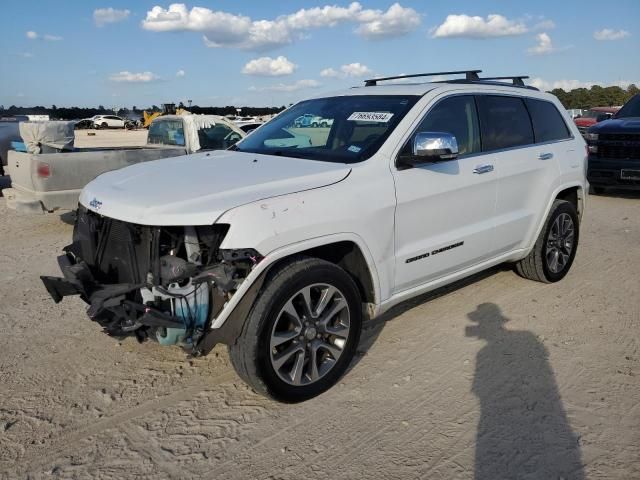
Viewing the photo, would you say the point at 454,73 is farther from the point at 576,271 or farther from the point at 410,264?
the point at 576,271

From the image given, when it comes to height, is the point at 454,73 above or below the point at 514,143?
above

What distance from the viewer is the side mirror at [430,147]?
11.8 feet

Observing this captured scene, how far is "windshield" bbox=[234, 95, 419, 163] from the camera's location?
3.88 meters

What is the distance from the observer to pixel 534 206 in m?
5.04

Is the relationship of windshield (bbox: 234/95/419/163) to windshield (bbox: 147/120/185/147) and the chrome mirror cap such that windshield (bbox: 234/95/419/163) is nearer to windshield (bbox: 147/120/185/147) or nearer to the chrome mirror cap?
the chrome mirror cap

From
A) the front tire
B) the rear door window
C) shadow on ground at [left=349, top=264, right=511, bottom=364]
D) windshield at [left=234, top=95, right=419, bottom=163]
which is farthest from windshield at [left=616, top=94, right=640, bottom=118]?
the front tire

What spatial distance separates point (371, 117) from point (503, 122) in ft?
4.57

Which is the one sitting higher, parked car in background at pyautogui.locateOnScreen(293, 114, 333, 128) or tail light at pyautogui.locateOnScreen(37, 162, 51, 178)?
parked car in background at pyautogui.locateOnScreen(293, 114, 333, 128)

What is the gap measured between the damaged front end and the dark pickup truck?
9352 millimetres

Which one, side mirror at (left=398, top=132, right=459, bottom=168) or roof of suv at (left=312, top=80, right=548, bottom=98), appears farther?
roof of suv at (left=312, top=80, right=548, bottom=98)

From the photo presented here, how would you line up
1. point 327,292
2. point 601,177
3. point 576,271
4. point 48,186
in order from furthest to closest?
1. point 601,177
2. point 48,186
3. point 576,271
4. point 327,292

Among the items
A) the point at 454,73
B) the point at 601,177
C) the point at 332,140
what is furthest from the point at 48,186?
the point at 601,177

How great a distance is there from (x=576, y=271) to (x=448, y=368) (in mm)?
2954

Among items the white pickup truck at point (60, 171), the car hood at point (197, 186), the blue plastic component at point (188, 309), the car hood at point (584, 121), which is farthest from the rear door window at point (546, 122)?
the car hood at point (584, 121)
